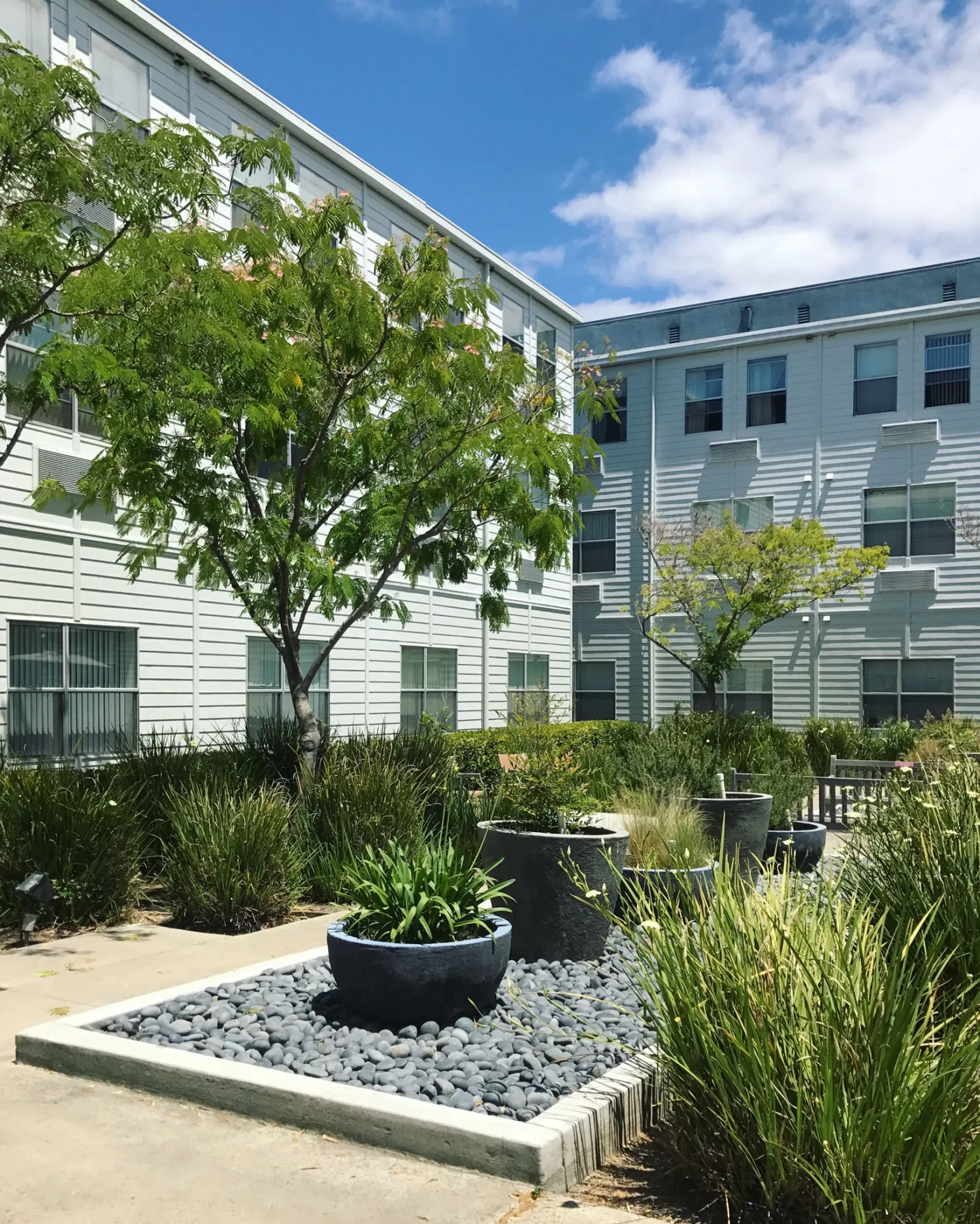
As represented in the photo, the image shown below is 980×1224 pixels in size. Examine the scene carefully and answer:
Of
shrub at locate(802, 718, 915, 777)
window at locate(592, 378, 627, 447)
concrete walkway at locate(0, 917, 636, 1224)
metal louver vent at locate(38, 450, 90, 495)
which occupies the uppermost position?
window at locate(592, 378, 627, 447)

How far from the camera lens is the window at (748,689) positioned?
2955cm

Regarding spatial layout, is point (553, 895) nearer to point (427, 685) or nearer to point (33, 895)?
point (33, 895)

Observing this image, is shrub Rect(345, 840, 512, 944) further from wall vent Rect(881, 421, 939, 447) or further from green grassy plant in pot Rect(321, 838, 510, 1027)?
wall vent Rect(881, 421, 939, 447)

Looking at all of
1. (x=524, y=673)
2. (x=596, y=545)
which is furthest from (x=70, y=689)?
(x=596, y=545)

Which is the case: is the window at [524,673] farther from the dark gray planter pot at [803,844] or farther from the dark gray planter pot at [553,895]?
the dark gray planter pot at [553,895]

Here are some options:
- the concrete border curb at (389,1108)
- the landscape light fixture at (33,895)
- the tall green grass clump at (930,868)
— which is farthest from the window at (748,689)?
the concrete border curb at (389,1108)

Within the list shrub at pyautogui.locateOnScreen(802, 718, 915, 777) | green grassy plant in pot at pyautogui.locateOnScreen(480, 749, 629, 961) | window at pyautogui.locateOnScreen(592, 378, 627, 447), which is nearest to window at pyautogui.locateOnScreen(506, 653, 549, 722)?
shrub at pyautogui.locateOnScreen(802, 718, 915, 777)

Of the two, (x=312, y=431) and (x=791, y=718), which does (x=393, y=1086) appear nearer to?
(x=312, y=431)

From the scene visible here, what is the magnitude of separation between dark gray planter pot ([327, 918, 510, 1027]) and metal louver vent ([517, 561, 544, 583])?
20.4 m

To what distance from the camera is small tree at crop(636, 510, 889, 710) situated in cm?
2564

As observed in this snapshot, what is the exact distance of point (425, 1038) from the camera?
569cm

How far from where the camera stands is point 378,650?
2181 centimetres

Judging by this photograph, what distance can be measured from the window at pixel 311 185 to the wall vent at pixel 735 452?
13370 millimetres

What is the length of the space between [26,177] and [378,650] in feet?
44.7
